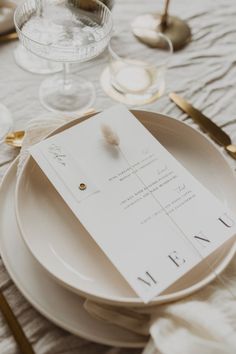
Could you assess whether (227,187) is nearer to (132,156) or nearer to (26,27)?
(132,156)

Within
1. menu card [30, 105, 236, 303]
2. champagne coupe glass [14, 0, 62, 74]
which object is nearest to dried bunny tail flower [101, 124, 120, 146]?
menu card [30, 105, 236, 303]

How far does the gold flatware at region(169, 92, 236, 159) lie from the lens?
0.67 metres

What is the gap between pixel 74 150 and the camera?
56cm

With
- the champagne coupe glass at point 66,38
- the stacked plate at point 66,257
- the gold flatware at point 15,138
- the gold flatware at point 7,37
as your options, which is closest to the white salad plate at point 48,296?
the stacked plate at point 66,257

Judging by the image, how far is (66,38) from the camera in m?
0.69

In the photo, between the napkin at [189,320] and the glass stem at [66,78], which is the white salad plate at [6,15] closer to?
the glass stem at [66,78]

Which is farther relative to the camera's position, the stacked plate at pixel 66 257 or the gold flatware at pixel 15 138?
the gold flatware at pixel 15 138

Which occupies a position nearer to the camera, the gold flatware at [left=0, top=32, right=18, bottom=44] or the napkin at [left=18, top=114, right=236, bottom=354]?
the napkin at [left=18, top=114, right=236, bottom=354]

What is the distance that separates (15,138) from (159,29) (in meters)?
0.41

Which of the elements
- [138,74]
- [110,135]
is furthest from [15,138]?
[138,74]

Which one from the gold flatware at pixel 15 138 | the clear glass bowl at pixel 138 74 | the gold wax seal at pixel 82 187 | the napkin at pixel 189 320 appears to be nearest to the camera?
the napkin at pixel 189 320

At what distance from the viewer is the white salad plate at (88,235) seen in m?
0.46

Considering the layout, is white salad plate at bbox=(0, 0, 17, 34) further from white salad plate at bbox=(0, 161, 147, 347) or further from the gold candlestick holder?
white salad plate at bbox=(0, 161, 147, 347)

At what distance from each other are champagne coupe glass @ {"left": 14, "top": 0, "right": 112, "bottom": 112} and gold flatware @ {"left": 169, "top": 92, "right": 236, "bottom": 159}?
0.51 ft
